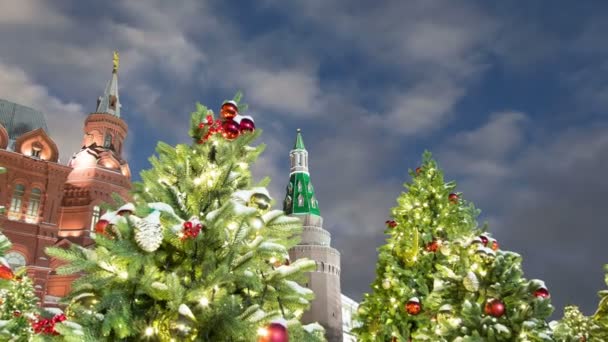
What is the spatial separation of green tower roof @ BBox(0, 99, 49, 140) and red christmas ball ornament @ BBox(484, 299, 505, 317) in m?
34.2

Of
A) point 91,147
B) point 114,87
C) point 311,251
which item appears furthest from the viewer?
point 311,251

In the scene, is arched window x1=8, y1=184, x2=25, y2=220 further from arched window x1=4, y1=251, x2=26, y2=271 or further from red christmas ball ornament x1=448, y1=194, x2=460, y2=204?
red christmas ball ornament x1=448, y1=194, x2=460, y2=204

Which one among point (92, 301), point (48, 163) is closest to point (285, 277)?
point (92, 301)

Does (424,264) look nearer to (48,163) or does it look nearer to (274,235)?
(274,235)

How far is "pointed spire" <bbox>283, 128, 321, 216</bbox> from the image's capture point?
50750 mm

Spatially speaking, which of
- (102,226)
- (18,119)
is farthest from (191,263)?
(18,119)

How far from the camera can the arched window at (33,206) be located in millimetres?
28828

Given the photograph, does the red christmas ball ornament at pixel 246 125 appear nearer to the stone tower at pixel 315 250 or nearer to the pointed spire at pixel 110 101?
the pointed spire at pixel 110 101

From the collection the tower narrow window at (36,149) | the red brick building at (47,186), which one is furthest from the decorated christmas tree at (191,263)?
the tower narrow window at (36,149)

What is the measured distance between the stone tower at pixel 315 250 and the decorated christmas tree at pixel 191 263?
38808mm

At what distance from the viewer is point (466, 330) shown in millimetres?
7227

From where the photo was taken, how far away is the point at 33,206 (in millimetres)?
29297

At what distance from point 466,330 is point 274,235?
4289 mm

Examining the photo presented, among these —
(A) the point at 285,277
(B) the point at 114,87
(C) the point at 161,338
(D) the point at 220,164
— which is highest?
(B) the point at 114,87
